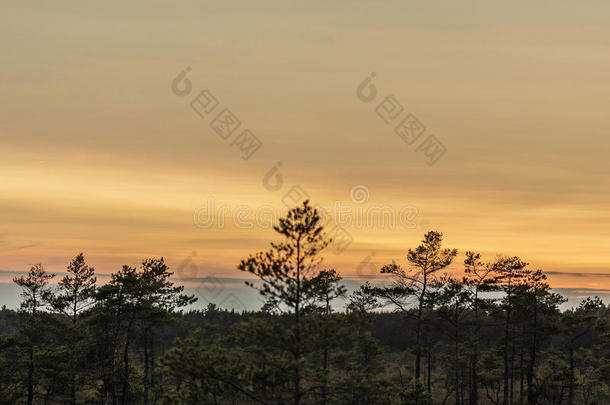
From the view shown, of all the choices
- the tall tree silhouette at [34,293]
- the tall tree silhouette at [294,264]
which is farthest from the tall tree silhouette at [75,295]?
the tall tree silhouette at [294,264]

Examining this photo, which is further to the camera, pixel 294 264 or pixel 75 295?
pixel 75 295

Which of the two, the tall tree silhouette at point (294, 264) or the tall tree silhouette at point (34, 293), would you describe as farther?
the tall tree silhouette at point (34, 293)

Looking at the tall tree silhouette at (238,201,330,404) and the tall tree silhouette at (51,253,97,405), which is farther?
the tall tree silhouette at (51,253,97,405)

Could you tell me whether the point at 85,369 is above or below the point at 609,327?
below

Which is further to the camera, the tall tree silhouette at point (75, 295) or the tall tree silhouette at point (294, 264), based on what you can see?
the tall tree silhouette at point (75, 295)

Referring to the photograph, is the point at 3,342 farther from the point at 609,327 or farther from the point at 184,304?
the point at 609,327

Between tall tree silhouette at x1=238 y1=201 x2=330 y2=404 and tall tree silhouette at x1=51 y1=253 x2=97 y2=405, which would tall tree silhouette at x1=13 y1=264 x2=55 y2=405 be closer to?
tall tree silhouette at x1=51 y1=253 x2=97 y2=405

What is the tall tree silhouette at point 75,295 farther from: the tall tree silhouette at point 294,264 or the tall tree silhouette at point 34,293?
the tall tree silhouette at point 294,264

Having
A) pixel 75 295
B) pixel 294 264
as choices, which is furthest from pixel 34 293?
pixel 294 264

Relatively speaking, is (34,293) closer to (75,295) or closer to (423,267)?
(75,295)

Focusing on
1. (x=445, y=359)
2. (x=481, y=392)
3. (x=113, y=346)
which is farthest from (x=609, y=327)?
(x=113, y=346)

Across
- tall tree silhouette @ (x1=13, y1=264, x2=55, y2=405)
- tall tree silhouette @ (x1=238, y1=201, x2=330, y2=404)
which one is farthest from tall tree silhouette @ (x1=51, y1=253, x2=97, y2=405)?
tall tree silhouette @ (x1=238, y1=201, x2=330, y2=404)

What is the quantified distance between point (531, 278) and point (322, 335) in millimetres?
27595

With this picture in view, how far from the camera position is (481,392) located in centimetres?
8075
